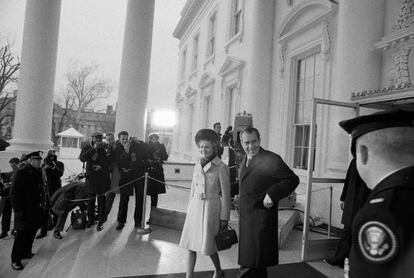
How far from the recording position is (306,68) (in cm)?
762

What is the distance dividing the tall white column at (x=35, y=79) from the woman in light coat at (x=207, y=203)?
788 centimetres

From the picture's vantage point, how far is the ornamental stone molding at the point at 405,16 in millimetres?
4758

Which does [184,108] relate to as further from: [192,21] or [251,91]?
[251,91]

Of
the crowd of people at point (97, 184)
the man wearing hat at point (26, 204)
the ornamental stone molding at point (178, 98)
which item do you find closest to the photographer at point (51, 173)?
the crowd of people at point (97, 184)

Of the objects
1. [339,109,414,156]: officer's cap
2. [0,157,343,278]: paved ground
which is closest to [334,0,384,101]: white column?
[0,157,343,278]: paved ground

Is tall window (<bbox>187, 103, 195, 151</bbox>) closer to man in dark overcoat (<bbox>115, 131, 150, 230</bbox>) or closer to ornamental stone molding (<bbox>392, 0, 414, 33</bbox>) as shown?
man in dark overcoat (<bbox>115, 131, 150, 230</bbox>)

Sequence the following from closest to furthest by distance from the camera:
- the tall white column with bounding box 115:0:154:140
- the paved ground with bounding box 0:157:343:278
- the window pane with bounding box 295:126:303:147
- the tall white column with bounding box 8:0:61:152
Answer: the paved ground with bounding box 0:157:343:278
the window pane with bounding box 295:126:303:147
the tall white column with bounding box 8:0:61:152
the tall white column with bounding box 115:0:154:140

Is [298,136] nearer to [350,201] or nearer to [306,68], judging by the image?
[306,68]

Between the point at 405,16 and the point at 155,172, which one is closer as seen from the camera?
the point at 405,16

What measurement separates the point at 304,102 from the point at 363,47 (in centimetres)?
257

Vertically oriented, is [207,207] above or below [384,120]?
below

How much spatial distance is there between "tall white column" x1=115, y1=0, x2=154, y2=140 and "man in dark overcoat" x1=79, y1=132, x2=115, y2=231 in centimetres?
362

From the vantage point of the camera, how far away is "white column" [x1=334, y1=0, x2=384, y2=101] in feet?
17.1

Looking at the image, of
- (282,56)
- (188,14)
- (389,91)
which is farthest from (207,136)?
(188,14)
